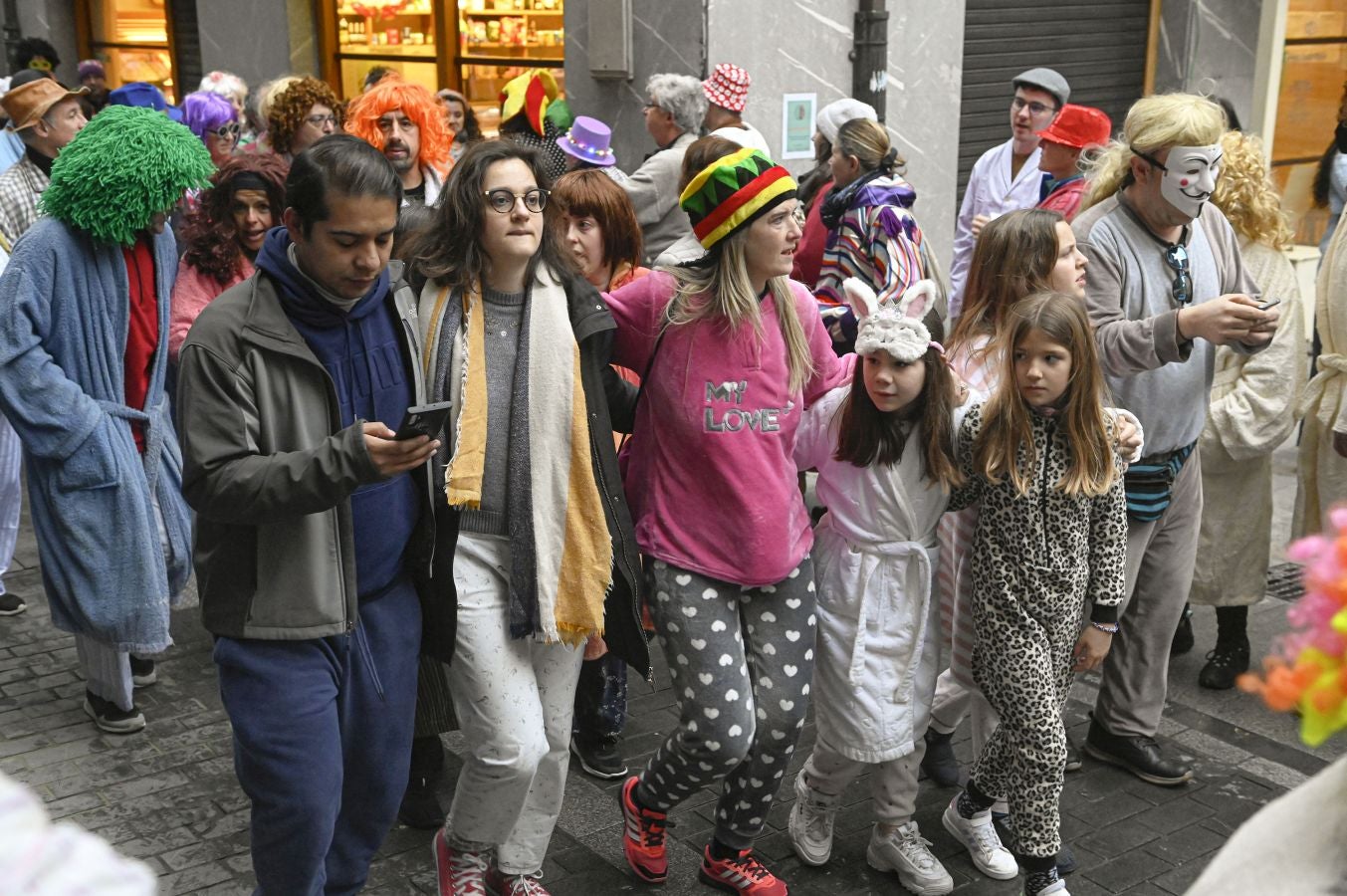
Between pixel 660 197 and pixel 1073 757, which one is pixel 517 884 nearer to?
pixel 1073 757

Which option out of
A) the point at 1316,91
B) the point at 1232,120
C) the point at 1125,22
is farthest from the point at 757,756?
the point at 1316,91

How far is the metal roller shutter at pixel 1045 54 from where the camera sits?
11.1 meters

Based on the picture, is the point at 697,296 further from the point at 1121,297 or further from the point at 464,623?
the point at 1121,297

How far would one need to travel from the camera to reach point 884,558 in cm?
422

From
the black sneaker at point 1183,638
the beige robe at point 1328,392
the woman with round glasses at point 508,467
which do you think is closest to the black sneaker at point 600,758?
the woman with round glasses at point 508,467

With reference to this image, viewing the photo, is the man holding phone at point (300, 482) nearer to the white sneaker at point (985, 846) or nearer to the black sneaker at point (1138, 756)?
the white sneaker at point (985, 846)

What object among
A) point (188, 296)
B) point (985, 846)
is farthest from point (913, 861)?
point (188, 296)

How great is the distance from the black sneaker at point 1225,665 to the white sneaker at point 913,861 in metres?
1.95

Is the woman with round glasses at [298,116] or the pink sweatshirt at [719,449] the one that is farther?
the woman with round glasses at [298,116]

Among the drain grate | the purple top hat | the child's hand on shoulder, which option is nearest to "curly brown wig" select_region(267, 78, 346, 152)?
the purple top hat

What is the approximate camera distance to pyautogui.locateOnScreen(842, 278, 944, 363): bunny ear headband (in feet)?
13.1

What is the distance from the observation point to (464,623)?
3.69 metres

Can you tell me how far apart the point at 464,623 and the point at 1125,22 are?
33.0 ft

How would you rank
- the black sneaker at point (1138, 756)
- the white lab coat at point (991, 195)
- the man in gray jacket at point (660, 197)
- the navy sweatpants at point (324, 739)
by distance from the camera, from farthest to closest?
the white lab coat at point (991, 195) → the man in gray jacket at point (660, 197) → the black sneaker at point (1138, 756) → the navy sweatpants at point (324, 739)
